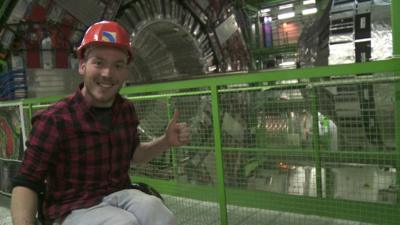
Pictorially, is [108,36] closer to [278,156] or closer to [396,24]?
[396,24]

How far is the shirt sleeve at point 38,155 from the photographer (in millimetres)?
1497

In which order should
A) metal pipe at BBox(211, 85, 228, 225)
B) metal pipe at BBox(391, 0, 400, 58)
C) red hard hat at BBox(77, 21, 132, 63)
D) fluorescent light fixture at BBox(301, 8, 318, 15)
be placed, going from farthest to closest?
fluorescent light fixture at BBox(301, 8, 318, 15), metal pipe at BBox(211, 85, 228, 225), metal pipe at BBox(391, 0, 400, 58), red hard hat at BBox(77, 21, 132, 63)

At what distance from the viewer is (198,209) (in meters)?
3.50

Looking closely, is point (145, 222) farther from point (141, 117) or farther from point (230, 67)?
point (230, 67)

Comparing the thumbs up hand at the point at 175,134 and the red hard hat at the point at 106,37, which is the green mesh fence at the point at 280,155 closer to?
the thumbs up hand at the point at 175,134

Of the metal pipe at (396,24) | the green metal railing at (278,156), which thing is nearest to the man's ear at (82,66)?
the green metal railing at (278,156)

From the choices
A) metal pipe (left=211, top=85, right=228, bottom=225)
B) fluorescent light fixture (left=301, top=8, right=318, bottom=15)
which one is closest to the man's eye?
metal pipe (left=211, top=85, right=228, bottom=225)

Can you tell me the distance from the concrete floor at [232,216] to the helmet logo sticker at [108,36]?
212 cm

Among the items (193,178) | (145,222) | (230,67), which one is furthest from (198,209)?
(230,67)

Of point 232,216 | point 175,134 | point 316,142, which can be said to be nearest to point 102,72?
point 175,134

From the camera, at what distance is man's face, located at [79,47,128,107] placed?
1597 mm

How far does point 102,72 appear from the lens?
1595mm

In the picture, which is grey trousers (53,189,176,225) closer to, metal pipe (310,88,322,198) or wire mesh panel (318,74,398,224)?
wire mesh panel (318,74,398,224)

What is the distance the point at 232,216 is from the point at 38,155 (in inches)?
84.2
